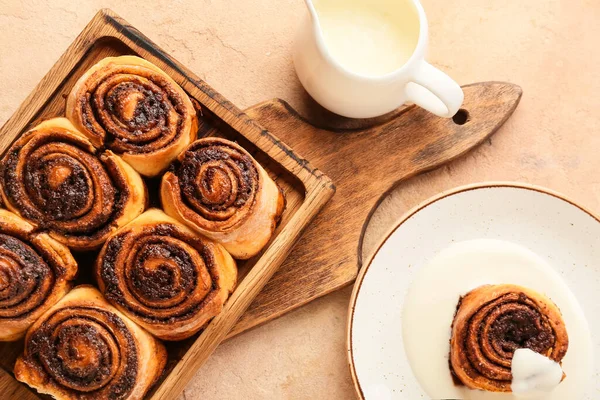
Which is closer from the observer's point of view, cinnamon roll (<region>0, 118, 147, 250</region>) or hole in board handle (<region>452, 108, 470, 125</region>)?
cinnamon roll (<region>0, 118, 147, 250</region>)

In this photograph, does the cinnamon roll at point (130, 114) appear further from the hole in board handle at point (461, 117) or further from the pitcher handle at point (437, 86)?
the hole in board handle at point (461, 117)

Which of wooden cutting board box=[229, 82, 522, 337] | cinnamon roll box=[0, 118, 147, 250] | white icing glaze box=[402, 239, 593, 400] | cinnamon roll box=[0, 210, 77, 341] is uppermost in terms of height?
cinnamon roll box=[0, 118, 147, 250]

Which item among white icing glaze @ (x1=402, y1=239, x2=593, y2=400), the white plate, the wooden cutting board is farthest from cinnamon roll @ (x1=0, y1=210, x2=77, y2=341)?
white icing glaze @ (x1=402, y1=239, x2=593, y2=400)

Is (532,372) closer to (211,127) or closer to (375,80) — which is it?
(375,80)

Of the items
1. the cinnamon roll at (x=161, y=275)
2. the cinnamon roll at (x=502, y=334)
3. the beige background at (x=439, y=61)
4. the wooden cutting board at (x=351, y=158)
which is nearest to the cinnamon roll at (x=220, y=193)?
the cinnamon roll at (x=161, y=275)

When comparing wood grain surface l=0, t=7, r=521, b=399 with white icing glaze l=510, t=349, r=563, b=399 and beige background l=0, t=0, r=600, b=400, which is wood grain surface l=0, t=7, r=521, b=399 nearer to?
beige background l=0, t=0, r=600, b=400

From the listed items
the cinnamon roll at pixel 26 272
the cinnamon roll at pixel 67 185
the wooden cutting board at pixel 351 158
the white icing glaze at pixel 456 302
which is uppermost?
the cinnamon roll at pixel 67 185
